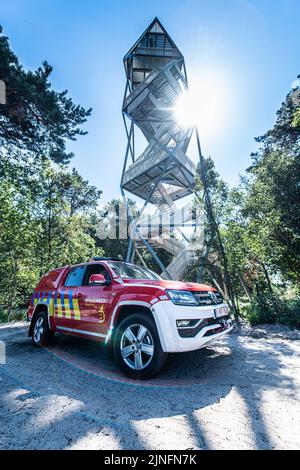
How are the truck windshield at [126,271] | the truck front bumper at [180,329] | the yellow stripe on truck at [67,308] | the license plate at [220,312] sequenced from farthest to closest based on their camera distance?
the yellow stripe on truck at [67,308] < the truck windshield at [126,271] < the license plate at [220,312] < the truck front bumper at [180,329]

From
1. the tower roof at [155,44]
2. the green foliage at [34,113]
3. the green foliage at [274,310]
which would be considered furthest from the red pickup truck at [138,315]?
the tower roof at [155,44]

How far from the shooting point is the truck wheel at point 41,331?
16.5ft

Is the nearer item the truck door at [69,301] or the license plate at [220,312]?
the license plate at [220,312]

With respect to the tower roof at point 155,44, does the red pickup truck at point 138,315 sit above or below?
below

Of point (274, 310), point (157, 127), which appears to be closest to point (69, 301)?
point (274, 310)

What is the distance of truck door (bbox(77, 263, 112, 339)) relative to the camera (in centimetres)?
376

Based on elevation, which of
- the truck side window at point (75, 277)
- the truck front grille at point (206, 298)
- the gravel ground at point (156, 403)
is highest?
the truck side window at point (75, 277)

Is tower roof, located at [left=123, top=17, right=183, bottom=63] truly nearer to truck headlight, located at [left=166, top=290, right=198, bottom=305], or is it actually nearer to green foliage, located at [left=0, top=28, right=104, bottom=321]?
green foliage, located at [left=0, top=28, right=104, bottom=321]

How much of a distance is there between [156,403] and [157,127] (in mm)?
19541

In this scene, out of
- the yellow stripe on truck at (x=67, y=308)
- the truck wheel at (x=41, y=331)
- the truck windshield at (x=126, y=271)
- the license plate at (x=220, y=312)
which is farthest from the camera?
the truck wheel at (x=41, y=331)

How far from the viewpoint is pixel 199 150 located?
8.98 meters

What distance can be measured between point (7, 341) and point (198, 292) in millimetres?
5316

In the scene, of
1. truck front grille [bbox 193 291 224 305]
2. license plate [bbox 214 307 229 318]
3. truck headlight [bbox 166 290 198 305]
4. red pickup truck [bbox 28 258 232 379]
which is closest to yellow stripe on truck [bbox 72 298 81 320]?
red pickup truck [bbox 28 258 232 379]

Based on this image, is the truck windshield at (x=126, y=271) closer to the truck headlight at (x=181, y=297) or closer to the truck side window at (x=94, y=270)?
the truck side window at (x=94, y=270)
